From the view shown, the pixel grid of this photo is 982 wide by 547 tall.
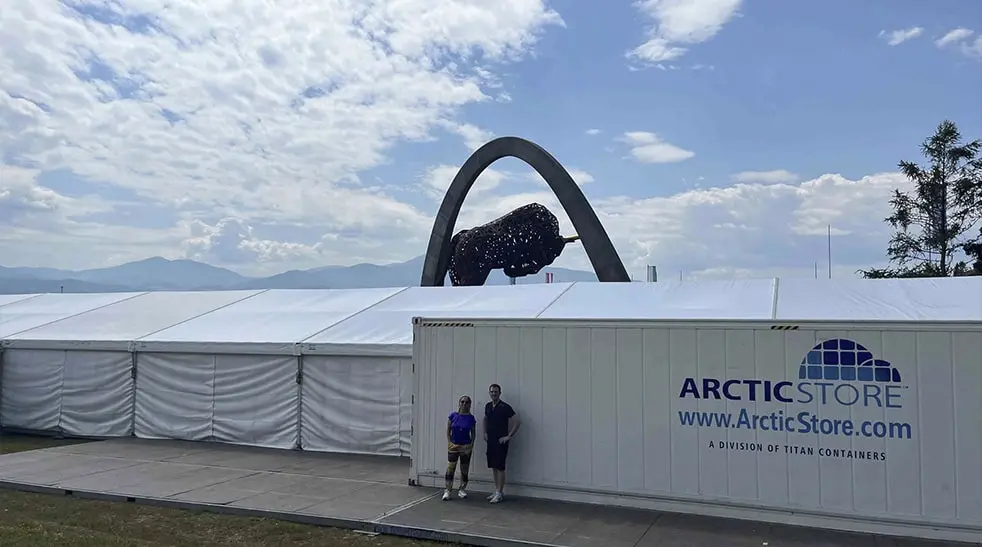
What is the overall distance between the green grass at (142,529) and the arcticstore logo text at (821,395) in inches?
152

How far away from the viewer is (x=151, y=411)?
15914mm

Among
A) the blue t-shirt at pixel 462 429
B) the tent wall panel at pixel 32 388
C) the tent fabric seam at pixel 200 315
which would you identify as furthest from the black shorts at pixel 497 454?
the tent wall panel at pixel 32 388

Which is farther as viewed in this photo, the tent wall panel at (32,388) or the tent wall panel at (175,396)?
the tent wall panel at (32,388)

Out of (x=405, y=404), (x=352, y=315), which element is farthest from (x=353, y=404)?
(x=352, y=315)

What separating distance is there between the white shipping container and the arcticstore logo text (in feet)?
0.04

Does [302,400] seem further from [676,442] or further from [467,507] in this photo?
[676,442]

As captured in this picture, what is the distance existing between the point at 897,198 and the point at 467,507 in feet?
93.5

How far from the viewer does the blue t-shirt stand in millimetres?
9852

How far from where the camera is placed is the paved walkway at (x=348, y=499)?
8.07 m

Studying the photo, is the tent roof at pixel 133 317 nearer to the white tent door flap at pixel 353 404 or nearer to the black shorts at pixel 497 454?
the white tent door flap at pixel 353 404

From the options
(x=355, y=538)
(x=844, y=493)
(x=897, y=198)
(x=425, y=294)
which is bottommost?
(x=355, y=538)

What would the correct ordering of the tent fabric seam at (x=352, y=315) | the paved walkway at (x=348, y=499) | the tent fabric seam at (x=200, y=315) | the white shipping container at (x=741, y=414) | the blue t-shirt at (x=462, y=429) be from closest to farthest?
the white shipping container at (x=741, y=414)
the paved walkway at (x=348, y=499)
the blue t-shirt at (x=462, y=429)
the tent fabric seam at (x=352, y=315)
the tent fabric seam at (x=200, y=315)

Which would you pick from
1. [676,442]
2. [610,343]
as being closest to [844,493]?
[676,442]

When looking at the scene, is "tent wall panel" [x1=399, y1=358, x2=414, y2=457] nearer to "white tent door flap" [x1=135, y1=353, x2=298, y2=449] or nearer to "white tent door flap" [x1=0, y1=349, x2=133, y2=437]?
"white tent door flap" [x1=135, y1=353, x2=298, y2=449]
